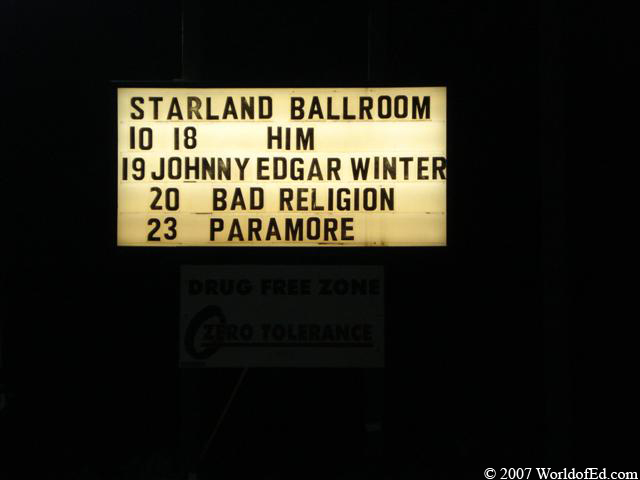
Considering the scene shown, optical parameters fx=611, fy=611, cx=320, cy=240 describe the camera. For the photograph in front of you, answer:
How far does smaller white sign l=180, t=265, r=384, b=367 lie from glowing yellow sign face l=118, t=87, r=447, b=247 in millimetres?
320

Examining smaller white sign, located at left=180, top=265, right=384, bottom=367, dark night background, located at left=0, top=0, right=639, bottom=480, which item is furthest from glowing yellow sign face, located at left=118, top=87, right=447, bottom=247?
dark night background, located at left=0, top=0, right=639, bottom=480

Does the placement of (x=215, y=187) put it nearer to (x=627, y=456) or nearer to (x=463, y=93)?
(x=463, y=93)

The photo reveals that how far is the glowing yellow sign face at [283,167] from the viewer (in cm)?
593

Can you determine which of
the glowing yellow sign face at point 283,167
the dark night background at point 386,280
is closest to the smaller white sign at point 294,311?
the glowing yellow sign face at point 283,167

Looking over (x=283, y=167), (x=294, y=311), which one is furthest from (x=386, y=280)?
(x=283, y=167)

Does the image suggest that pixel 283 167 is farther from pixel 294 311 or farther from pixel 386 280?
pixel 386 280

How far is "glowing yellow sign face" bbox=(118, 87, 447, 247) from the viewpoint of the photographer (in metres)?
5.93

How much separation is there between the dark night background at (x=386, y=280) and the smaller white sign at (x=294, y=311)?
64 cm

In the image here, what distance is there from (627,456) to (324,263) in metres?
3.70

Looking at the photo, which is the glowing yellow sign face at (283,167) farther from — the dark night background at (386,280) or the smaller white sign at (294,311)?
the dark night background at (386,280)

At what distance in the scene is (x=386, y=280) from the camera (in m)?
6.48

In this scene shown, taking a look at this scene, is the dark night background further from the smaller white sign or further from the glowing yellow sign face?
the smaller white sign

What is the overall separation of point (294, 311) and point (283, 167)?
140 centimetres

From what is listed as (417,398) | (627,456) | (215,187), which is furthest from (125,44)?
(627,456)
